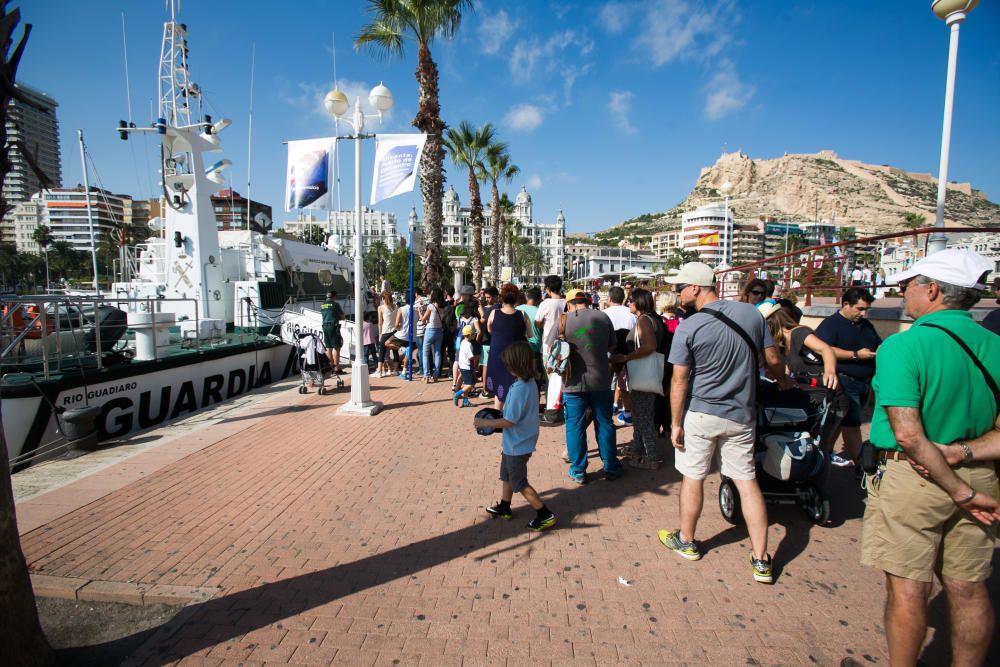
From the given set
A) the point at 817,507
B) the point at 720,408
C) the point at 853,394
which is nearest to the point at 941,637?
the point at 817,507

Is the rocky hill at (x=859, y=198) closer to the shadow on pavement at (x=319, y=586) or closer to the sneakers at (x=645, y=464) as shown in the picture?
the sneakers at (x=645, y=464)

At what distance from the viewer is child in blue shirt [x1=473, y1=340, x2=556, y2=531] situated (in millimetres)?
3615

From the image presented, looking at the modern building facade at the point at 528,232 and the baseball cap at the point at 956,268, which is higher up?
the modern building facade at the point at 528,232

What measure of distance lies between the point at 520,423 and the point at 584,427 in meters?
1.21

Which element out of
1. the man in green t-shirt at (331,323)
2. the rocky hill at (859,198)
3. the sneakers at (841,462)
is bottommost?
the sneakers at (841,462)

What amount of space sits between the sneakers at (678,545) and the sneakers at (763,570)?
38cm

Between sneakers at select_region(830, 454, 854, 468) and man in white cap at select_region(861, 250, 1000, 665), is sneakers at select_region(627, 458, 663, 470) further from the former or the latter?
man in white cap at select_region(861, 250, 1000, 665)

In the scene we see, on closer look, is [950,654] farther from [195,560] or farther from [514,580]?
[195,560]

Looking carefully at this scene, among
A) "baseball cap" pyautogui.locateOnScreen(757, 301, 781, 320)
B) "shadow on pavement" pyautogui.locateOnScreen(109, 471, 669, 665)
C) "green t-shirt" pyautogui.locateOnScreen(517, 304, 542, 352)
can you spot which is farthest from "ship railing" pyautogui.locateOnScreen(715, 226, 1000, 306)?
"shadow on pavement" pyautogui.locateOnScreen(109, 471, 669, 665)

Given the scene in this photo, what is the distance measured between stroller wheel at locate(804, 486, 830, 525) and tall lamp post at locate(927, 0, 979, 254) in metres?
5.09

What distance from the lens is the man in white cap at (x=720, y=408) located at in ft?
10.3

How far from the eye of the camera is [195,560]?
3.41m

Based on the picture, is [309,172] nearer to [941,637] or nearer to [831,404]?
[831,404]

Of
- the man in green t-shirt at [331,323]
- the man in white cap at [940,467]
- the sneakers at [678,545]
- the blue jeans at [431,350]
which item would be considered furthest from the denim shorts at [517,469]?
the man in green t-shirt at [331,323]
